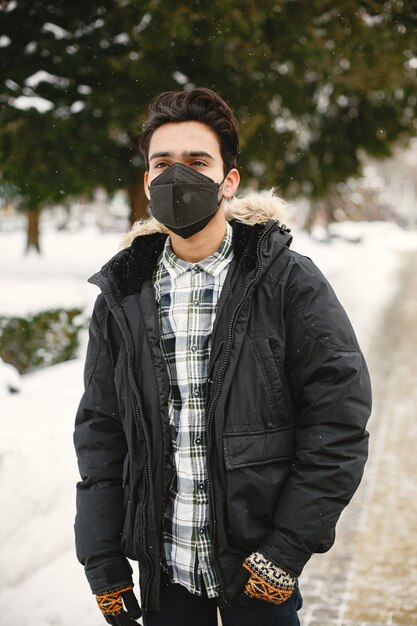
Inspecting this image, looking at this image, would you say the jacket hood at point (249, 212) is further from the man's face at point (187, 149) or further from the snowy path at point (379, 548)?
the snowy path at point (379, 548)

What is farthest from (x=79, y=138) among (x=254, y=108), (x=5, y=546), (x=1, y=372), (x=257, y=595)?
(x=257, y=595)

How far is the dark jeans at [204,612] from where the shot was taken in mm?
2059

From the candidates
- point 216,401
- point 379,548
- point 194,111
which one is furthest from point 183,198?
point 379,548

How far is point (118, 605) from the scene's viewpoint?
7.08ft

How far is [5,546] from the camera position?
13.0ft

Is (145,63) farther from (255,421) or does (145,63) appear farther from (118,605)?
(118,605)

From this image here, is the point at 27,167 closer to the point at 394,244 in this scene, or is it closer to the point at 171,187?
the point at 171,187

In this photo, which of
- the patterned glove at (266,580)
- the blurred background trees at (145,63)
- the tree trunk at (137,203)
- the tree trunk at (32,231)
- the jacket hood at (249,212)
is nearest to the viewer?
the patterned glove at (266,580)

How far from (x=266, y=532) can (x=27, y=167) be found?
7.73 m

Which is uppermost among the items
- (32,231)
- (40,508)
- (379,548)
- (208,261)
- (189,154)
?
(32,231)

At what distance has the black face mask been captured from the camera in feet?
6.88

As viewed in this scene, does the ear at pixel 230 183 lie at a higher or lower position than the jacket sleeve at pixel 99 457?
higher

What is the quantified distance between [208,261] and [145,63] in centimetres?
594

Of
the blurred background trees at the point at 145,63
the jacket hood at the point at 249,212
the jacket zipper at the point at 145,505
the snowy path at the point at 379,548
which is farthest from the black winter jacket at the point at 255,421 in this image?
the blurred background trees at the point at 145,63
